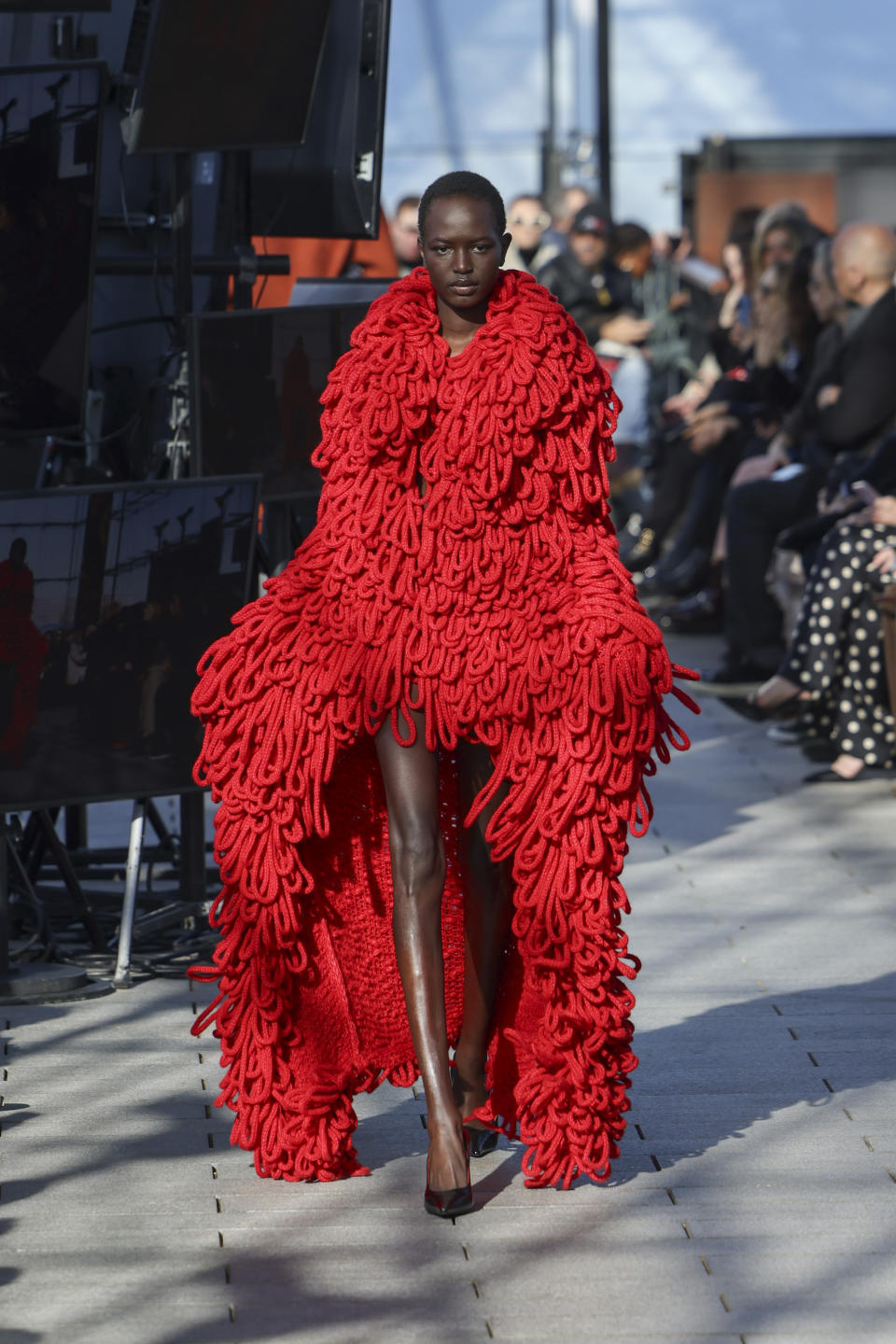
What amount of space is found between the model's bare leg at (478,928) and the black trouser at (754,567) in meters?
5.71

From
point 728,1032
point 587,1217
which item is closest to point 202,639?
point 728,1032

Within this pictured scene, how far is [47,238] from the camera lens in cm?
485

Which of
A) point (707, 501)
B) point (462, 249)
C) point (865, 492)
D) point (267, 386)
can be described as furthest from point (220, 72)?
point (707, 501)

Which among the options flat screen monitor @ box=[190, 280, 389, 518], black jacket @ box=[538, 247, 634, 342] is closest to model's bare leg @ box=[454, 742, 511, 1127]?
flat screen monitor @ box=[190, 280, 389, 518]

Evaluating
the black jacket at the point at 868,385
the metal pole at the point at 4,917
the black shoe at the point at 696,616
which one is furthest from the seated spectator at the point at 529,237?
the metal pole at the point at 4,917

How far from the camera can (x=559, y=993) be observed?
370cm

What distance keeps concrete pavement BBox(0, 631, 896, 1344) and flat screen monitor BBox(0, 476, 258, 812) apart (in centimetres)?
55

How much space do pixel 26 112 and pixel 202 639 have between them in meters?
1.24

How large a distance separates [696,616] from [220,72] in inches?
257

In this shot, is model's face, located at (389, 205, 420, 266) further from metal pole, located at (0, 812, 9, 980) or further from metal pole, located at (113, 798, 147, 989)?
metal pole, located at (0, 812, 9, 980)

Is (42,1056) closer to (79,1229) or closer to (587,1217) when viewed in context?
(79,1229)

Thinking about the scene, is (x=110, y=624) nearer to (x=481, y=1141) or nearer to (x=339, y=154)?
(x=481, y=1141)

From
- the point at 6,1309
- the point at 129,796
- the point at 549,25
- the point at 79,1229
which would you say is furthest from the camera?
Answer: the point at 549,25

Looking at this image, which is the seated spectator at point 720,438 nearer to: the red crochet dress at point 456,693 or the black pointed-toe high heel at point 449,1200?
the red crochet dress at point 456,693
